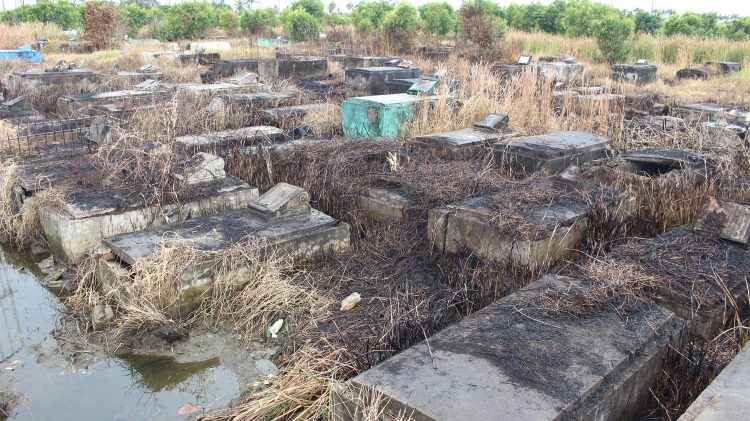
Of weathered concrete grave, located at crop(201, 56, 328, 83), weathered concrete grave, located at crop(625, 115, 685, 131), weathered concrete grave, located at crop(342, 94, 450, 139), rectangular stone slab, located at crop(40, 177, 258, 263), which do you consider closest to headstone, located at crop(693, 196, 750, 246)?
weathered concrete grave, located at crop(625, 115, 685, 131)

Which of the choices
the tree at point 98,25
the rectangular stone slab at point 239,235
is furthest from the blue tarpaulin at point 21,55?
the rectangular stone slab at point 239,235

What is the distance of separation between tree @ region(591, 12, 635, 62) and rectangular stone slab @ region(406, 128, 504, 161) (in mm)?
10713

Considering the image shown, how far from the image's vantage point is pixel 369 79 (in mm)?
9812

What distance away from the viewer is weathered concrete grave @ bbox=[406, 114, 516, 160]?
241 inches

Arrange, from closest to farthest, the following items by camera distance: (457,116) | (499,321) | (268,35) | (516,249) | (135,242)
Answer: (499,321)
(516,249)
(135,242)
(457,116)
(268,35)

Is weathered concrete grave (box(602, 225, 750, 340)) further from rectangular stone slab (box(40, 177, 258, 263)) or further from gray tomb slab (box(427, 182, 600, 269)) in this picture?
rectangular stone slab (box(40, 177, 258, 263))

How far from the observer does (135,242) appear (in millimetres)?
4164

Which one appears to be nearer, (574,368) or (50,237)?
(574,368)

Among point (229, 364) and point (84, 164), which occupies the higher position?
point (84, 164)

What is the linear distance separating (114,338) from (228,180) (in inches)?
76.5

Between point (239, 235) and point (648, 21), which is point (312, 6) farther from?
point (239, 235)

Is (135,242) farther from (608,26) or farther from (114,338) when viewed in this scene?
(608,26)

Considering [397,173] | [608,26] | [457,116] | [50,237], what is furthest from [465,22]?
[50,237]

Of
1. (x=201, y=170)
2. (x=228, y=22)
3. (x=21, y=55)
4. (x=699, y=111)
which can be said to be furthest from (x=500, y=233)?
(x=228, y=22)
